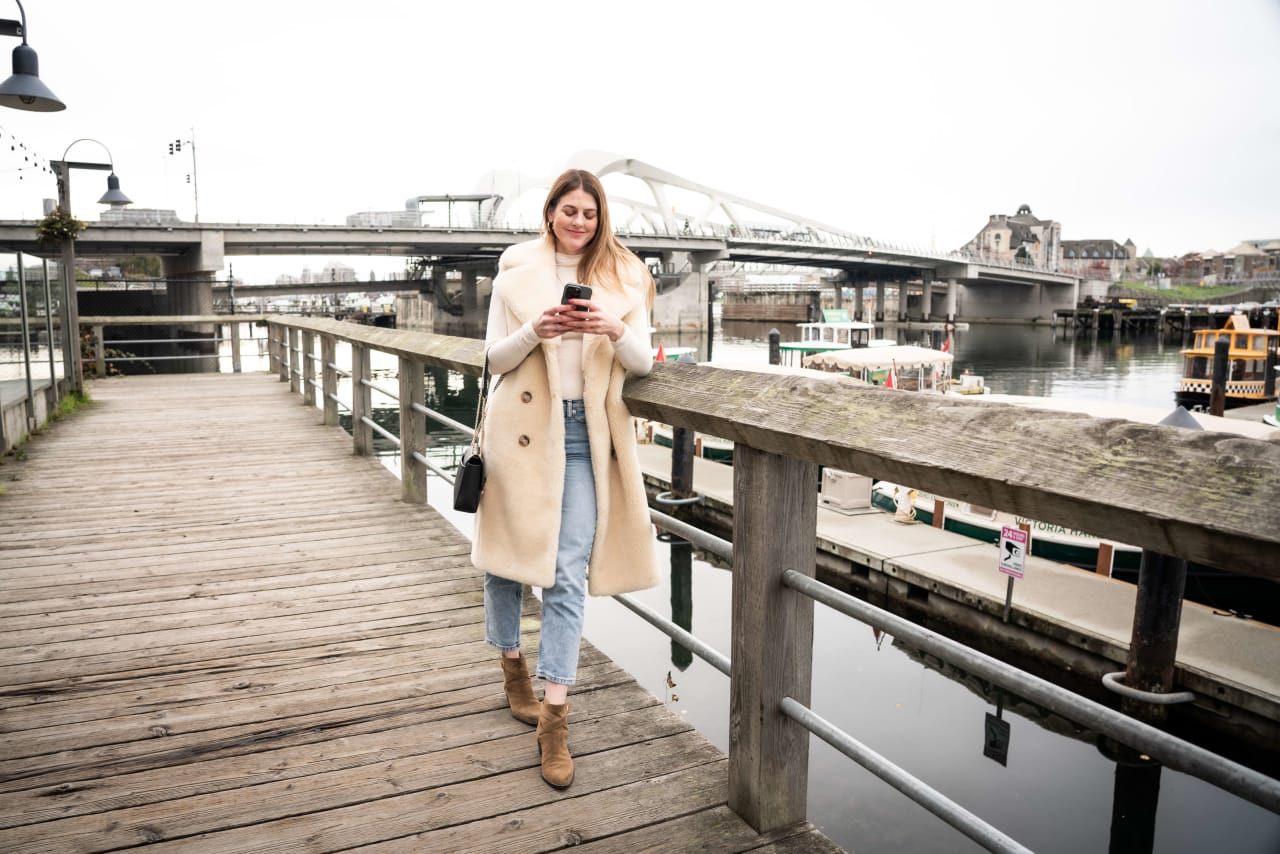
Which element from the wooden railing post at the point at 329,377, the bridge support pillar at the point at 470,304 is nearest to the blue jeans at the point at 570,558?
the wooden railing post at the point at 329,377

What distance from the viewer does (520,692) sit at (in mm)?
2822

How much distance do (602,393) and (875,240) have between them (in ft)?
288

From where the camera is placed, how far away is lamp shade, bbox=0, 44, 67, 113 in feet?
27.5

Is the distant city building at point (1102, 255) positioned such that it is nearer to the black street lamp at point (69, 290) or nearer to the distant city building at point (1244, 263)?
the distant city building at point (1244, 263)

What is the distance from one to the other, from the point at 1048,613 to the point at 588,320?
30.4 ft

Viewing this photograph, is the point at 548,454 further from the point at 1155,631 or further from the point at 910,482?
the point at 1155,631

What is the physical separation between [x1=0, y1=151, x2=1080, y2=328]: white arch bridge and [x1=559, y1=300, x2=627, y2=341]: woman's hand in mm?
32919

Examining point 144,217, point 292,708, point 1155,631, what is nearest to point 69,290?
point 292,708

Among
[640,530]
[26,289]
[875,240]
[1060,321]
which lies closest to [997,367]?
[875,240]

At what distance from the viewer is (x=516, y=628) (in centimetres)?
279

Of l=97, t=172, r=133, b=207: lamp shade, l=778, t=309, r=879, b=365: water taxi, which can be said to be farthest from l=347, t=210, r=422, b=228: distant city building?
l=97, t=172, r=133, b=207: lamp shade

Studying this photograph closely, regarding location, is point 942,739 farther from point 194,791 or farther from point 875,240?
point 875,240

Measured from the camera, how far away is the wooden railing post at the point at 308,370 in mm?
9992

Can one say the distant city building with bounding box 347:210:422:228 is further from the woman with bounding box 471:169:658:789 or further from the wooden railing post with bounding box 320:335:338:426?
the woman with bounding box 471:169:658:789
